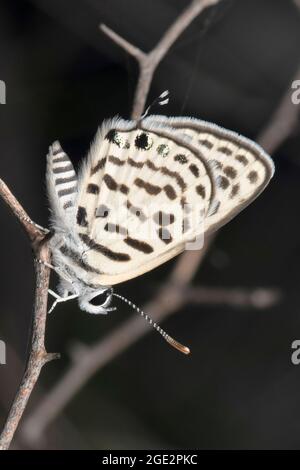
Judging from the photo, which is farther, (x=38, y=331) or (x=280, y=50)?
(x=280, y=50)

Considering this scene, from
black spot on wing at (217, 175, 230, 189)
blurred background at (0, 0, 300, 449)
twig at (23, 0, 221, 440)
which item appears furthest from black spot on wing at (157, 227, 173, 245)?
blurred background at (0, 0, 300, 449)

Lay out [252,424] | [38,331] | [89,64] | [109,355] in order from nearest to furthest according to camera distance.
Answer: [38,331] < [109,355] < [252,424] < [89,64]

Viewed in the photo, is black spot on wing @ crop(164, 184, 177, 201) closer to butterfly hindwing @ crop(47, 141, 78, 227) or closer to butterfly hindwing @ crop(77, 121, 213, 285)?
butterfly hindwing @ crop(77, 121, 213, 285)

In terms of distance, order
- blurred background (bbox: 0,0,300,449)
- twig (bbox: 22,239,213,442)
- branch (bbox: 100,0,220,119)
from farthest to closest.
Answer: blurred background (bbox: 0,0,300,449), twig (bbox: 22,239,213,442), branch (bbox: 100,0,220,119)

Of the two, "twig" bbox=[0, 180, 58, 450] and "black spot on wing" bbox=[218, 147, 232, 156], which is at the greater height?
"black spot on wing" bbox=[218, 147, 232, 156]

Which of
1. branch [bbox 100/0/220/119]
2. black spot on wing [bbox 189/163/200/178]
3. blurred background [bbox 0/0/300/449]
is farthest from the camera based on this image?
blurred background [bbox 0/0/300/449]

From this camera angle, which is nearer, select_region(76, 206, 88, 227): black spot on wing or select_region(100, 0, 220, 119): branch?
select_region(100, 0, 220, 119): branch

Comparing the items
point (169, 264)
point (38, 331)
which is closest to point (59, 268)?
point (38, 331)

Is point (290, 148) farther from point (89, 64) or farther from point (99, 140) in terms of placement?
point (99, 140)
